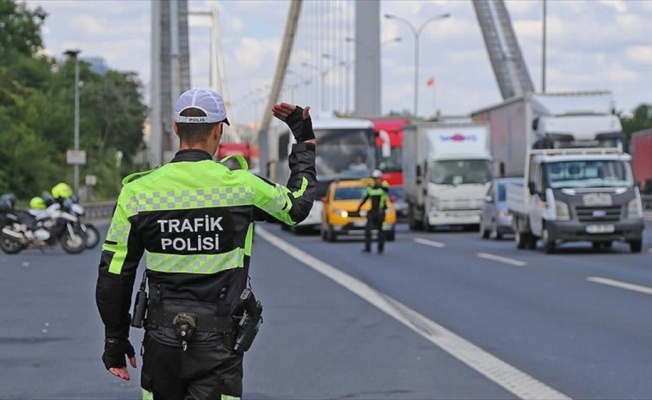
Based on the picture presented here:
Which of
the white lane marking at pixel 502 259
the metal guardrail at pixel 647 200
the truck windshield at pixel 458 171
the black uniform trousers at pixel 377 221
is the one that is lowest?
the metal guardrail at pixel 647 200

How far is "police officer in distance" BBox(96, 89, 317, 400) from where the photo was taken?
523 centimetres

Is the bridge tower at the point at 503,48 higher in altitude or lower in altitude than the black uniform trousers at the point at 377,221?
higher

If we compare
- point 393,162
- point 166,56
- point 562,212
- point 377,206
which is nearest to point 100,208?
point 393,162

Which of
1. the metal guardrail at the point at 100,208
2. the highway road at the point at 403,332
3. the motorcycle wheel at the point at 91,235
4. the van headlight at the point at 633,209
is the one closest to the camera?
the highway road at the point at 403,332

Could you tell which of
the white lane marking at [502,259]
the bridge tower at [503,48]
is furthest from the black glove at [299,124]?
the bridge tower at [503,48]

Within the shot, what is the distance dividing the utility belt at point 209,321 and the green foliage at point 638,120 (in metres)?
114

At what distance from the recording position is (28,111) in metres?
74.0

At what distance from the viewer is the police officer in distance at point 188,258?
5227mm

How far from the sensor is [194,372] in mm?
5191

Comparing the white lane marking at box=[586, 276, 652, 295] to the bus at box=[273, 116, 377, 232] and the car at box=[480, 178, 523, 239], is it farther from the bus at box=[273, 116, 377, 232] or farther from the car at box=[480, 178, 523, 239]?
the bus at box=[273, 116, 377, 232]

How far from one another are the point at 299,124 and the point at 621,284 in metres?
15.0

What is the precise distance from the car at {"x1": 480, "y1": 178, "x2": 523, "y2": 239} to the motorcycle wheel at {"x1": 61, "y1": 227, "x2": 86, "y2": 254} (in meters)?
10.8

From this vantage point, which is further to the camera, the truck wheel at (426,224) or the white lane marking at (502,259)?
the truck wheel at (426,224)

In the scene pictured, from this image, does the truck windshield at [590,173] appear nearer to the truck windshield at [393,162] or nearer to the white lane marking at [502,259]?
the white lane marking at [502,259]
